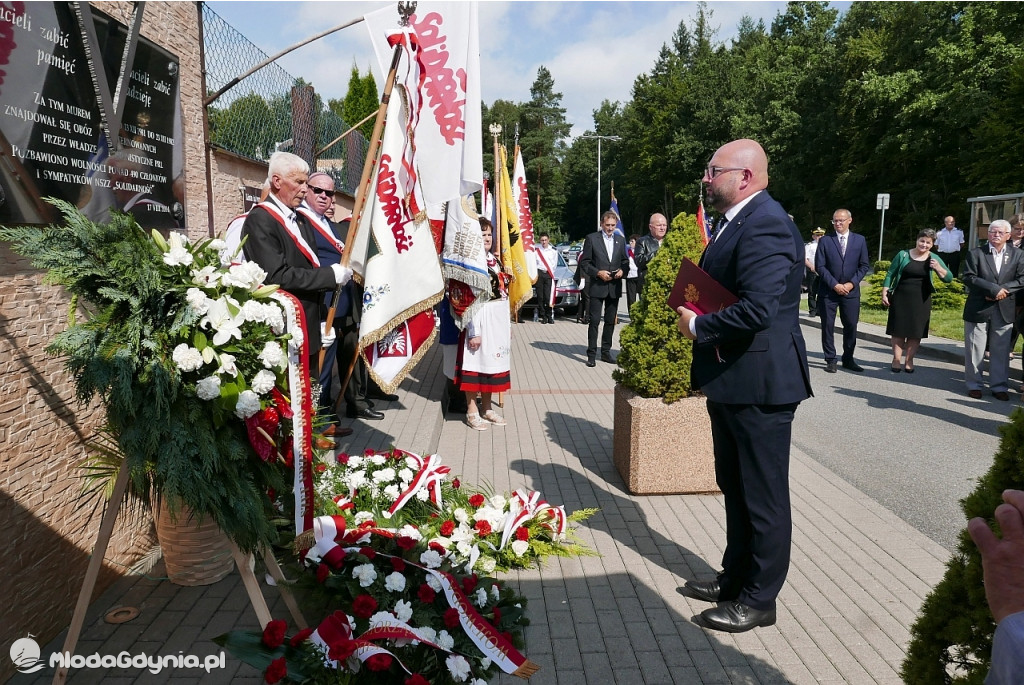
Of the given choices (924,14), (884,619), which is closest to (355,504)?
(884,619)

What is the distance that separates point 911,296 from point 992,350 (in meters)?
1.71

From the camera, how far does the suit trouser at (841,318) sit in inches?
396

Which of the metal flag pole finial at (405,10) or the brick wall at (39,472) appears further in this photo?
the metal flag pole finial at (405,10)

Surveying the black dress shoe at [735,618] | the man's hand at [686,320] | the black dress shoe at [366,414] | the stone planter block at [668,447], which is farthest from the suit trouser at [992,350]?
the black dress shoe at [366,414]

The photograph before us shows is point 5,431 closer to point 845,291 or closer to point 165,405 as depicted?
point 165,405

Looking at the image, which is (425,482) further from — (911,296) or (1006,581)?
(911,296)

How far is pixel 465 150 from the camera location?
4961 mm

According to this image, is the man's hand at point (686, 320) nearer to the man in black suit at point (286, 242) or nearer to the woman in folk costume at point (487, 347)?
the man in black suit at point (286, 242)

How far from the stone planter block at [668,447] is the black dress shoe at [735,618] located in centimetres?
162

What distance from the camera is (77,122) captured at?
11.1 feet

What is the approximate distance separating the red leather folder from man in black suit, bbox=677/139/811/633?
0.07 meters

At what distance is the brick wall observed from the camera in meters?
2.96

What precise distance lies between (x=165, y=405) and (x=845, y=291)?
9.64m

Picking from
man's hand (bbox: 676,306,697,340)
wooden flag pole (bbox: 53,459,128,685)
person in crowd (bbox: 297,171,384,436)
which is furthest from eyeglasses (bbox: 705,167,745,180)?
wooden flag pole (bbox: 53,459,128,685)
